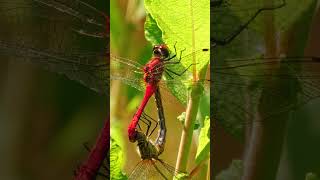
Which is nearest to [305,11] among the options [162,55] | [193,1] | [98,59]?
[193,1]

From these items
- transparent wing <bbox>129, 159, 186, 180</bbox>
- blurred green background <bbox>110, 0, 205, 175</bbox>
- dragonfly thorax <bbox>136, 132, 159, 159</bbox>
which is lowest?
transparent wing <bbox>129, 159, 186, 180</bbox>

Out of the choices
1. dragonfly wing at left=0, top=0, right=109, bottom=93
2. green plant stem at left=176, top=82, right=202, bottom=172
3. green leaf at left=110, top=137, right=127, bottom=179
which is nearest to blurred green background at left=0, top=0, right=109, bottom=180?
dragonfly wing at left=0, top=0, right=109, bottom=93

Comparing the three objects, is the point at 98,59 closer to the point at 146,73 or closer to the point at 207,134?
the point at 146,73

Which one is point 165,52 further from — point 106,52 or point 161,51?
point 106,52

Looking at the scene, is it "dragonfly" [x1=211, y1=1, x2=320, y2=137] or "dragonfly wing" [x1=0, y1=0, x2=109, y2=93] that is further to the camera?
"dragonfly wing" [x1=0, y1=0, x2=109, y2=93]

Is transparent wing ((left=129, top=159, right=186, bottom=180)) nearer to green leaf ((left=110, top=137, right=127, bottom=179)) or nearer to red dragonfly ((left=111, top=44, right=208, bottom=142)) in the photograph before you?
green leaf ((left=110, top=137, right=127, bottom=179))

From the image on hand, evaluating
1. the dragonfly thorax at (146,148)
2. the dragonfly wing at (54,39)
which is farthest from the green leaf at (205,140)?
the dragonfly wing at (54,39)
